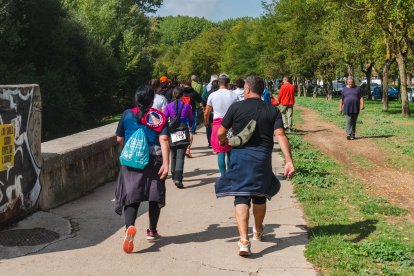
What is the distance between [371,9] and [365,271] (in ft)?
64.7

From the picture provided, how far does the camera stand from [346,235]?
20.1ft

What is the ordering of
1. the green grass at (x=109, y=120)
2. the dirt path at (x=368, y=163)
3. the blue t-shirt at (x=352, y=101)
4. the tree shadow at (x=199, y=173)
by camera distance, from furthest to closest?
the green grass at (x=109, y=120)
the blue t-shirt at (x=352, y=101)
the tree shadow at (x=199, y=173)
the dirt path at (x=368, y=163)

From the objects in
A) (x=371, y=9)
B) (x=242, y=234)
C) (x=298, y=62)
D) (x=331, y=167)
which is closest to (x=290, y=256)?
(x=242, y=234)

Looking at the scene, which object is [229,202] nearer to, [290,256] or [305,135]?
[290,256]

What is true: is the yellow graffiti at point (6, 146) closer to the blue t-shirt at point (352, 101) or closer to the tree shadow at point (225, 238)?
the tree shadow at point (225, 238)

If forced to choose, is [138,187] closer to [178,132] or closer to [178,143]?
[178,143]

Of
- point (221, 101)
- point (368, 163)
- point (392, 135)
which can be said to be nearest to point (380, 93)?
point (392, 135)

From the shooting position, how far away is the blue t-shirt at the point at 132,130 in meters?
5.67

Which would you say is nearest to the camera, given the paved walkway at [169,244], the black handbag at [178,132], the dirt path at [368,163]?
the paved walkway at [169,244]

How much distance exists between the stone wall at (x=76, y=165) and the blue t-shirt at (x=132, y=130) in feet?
6.31

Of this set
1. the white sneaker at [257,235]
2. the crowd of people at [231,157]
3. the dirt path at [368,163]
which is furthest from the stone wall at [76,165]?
the dirt path at [368,163]

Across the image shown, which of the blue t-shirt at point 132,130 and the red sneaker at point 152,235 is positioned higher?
the blue t-shirt at point 132,130

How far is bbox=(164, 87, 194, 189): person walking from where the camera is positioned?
29.7ft

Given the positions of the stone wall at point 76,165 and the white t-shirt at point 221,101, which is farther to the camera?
the white t-shirt at point 221,101
